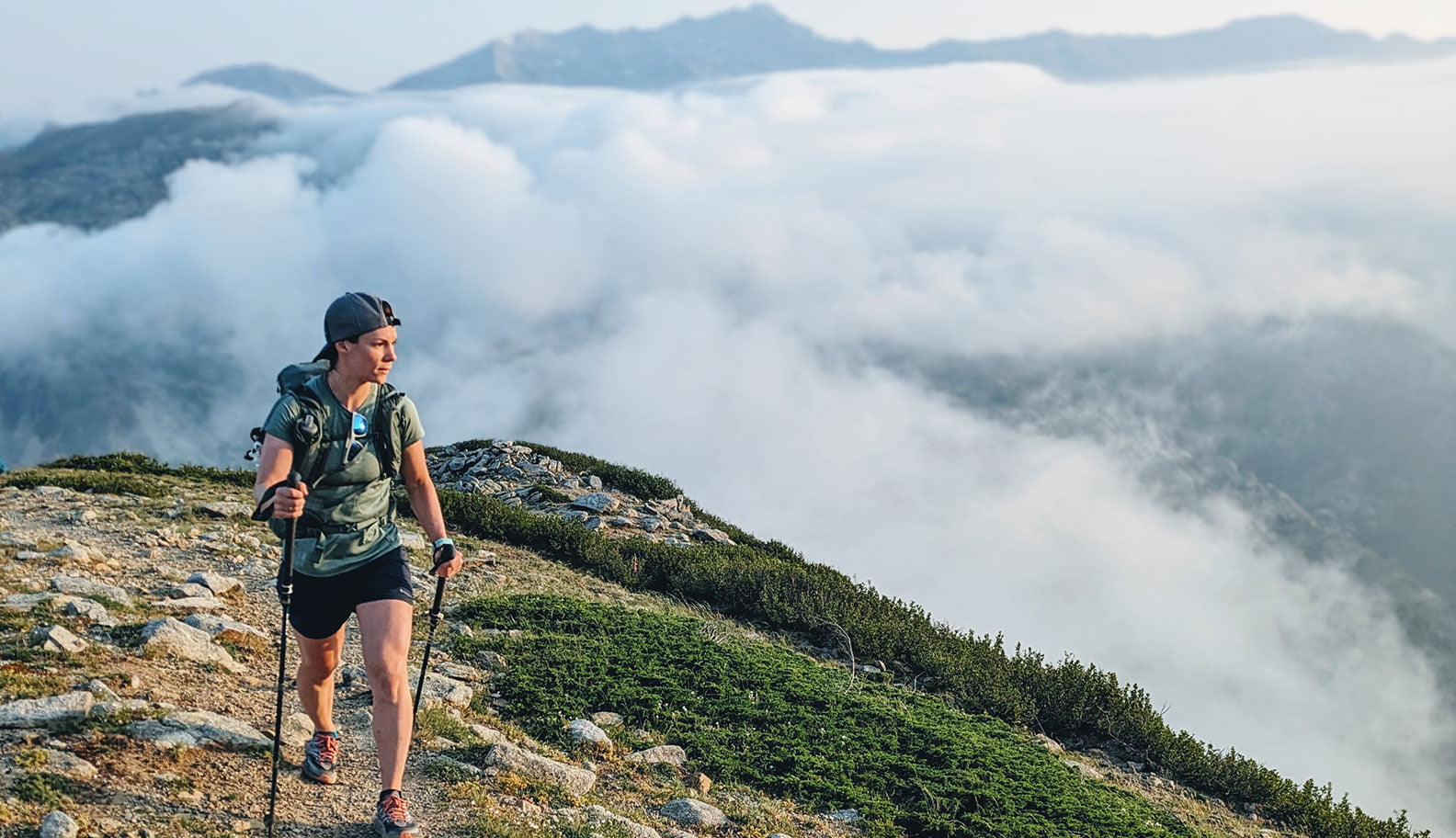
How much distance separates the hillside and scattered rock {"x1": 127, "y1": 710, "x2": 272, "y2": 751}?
2cm

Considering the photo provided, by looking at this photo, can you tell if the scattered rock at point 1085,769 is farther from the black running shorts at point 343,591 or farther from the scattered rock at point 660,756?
the black running shorts at point 343,591

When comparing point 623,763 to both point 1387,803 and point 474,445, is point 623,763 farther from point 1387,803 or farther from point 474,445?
point 1387,803

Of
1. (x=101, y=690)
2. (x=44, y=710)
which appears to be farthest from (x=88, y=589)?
(x=44, y=710)

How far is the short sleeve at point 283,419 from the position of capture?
17.4 feet

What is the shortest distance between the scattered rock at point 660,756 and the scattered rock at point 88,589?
5.02m

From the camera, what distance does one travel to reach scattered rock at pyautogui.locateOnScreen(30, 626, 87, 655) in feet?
25.6

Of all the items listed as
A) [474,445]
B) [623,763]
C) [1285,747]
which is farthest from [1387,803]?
[623,763]

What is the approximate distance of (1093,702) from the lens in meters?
12.3

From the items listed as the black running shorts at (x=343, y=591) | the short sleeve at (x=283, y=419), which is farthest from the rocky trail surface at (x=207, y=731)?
the short sleeve at (x=283, y=419)

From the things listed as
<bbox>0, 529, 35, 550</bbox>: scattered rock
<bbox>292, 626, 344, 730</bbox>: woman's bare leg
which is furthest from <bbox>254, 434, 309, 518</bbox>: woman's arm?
<bbox>0, 529, 35, 550</bbox>: scattered rock

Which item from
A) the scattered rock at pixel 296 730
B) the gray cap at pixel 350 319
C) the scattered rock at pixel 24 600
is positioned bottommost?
the scattered rock at pixel 24 600

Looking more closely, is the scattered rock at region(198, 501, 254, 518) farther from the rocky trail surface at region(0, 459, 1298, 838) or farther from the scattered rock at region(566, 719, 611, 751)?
the scattered rock at region(566, 719, 611, 751)

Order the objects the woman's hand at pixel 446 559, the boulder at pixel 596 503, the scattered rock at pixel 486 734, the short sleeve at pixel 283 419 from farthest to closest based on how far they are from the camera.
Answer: the boulder at pixel 596 503
the scattered rock at pixel 486 734
the woman's hand at pixel 446 559
the short sleeve at pixel 283 419

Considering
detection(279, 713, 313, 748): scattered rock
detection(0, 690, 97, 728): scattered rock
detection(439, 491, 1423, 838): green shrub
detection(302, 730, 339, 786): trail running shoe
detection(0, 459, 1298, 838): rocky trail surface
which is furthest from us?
detection(439, 491, 1423, 838): green shrub
